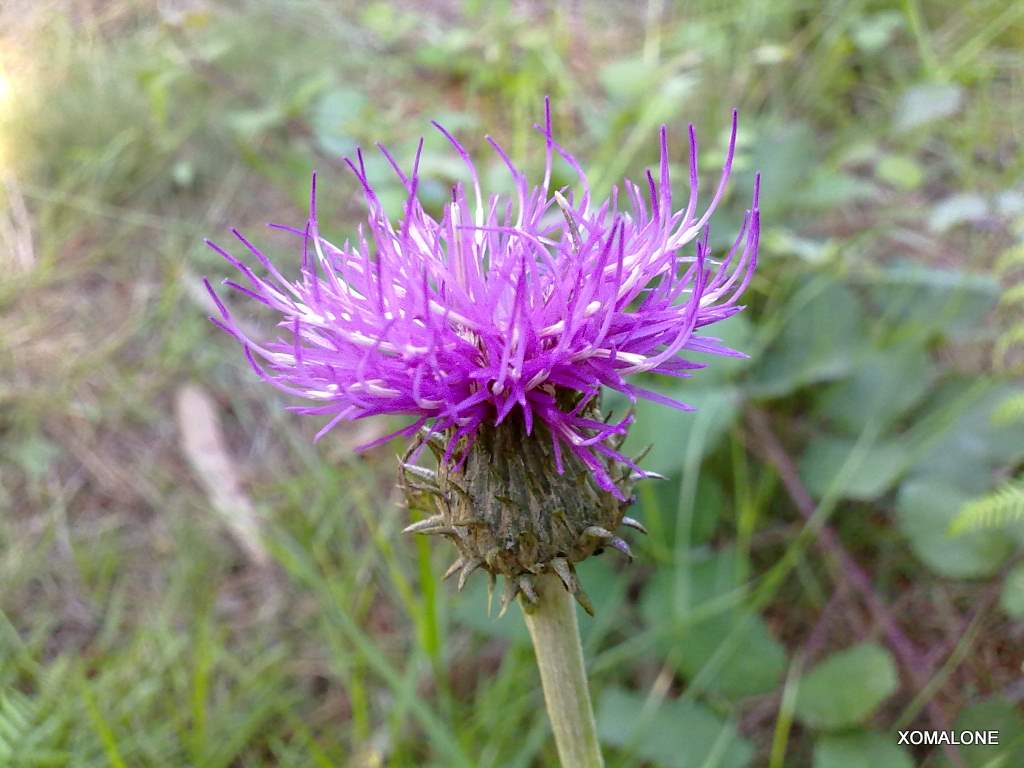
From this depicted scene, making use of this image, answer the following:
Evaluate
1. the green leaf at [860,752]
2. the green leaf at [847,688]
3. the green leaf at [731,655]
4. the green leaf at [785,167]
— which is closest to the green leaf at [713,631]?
the green leaf at [731,655]

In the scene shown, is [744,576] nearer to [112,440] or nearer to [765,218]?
[765,218]

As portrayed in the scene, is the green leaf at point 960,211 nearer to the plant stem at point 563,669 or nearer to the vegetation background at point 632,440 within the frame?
the vegetation background at point 632,440

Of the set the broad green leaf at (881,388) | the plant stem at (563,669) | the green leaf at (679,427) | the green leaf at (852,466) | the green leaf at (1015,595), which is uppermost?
the plant stem at (563,669)

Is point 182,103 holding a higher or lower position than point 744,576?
higher

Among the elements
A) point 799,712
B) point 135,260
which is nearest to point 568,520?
point 799,712

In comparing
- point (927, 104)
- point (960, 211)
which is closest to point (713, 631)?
point (960, 211)

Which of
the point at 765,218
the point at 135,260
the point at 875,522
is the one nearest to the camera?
the point at 875,522

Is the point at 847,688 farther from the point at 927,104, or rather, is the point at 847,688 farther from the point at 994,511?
the point at 927,104
